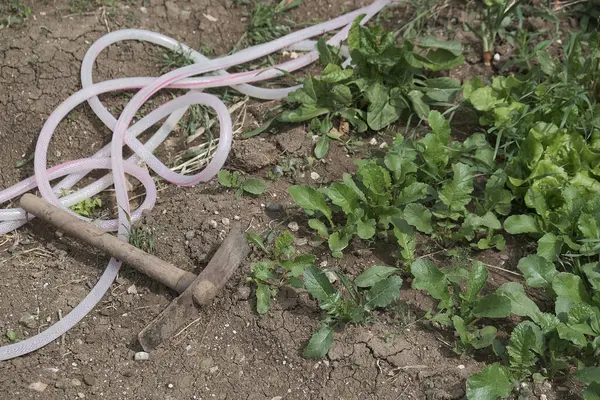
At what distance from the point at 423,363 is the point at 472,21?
1.94 meters

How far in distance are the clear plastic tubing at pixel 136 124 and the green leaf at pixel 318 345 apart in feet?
2.79

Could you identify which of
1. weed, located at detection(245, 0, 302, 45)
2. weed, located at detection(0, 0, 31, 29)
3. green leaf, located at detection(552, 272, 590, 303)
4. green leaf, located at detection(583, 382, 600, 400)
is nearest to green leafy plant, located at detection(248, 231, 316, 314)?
green leaf, located at detection(552, 272, 590, 303)

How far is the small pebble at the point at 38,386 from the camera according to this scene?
2748 millimetres

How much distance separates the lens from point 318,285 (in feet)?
9.10

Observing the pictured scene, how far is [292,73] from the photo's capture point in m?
3.83

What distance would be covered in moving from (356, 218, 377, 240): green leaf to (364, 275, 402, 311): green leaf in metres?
0.22

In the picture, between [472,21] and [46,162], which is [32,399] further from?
[472,21]

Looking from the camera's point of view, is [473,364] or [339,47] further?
[339,47]

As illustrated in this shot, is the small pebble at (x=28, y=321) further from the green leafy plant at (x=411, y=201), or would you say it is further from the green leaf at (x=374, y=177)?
the green leaf at (x=374, y=177)

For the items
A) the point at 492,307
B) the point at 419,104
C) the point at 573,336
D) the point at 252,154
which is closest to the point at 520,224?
the point at 492,307

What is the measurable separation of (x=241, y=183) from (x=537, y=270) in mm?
1201

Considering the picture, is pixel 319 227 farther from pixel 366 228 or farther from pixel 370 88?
pixel 370 88

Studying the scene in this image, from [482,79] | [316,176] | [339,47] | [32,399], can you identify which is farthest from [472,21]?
[32,399]

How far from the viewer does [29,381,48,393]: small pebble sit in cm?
275
